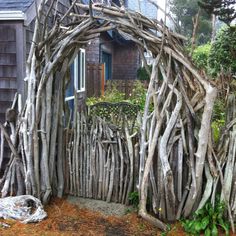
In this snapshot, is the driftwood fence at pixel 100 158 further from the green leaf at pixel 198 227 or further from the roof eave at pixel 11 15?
the roof eave at pixel 11 15

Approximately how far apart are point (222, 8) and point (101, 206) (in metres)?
7.44

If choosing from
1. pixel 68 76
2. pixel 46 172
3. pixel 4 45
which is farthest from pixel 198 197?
pixel 4 45

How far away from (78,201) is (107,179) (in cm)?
46

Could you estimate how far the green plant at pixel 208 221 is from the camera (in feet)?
11.1

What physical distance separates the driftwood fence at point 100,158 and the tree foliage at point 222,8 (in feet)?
20.4

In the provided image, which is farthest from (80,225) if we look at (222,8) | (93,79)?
(93,79)

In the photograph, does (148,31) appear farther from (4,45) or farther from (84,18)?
(4,45)

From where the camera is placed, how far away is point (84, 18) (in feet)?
12.5

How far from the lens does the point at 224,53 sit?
10.3 meters

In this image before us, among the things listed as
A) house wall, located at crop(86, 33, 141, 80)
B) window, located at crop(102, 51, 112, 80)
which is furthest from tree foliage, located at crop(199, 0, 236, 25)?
house wall, located at crop(86, 33, 141, 80)

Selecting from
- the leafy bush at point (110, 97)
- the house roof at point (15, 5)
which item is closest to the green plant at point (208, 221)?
the house roof at point (15, 5)

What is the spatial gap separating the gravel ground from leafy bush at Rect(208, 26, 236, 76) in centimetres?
694

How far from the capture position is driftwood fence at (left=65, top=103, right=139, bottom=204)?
3922 mm

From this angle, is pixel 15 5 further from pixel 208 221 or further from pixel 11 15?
pixel 208 221
